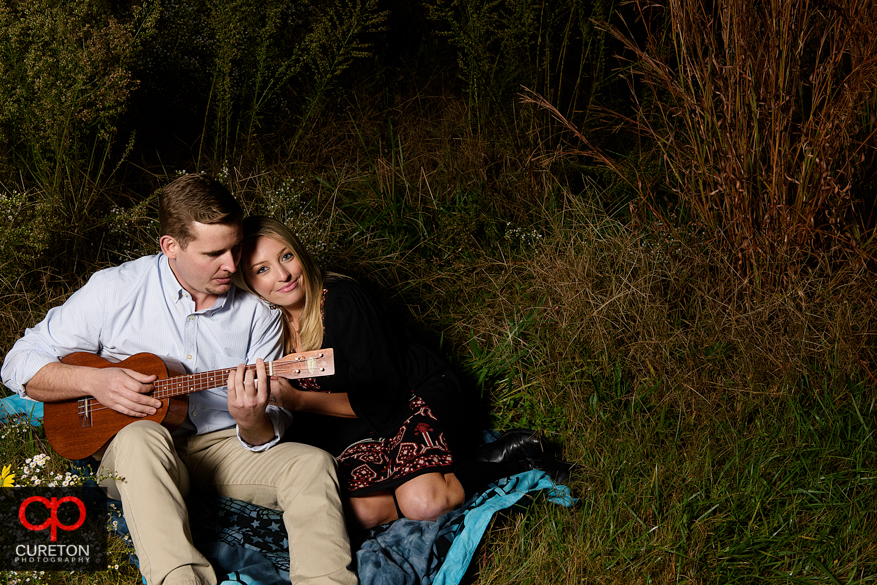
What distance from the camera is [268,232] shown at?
2639 mm

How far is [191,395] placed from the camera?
254 cm

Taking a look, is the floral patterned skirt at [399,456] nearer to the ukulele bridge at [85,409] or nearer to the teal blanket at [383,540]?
the teal blanket at [383,540]

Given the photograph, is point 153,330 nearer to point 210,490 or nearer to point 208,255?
point 208,255

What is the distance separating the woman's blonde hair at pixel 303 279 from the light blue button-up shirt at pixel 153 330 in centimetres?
17

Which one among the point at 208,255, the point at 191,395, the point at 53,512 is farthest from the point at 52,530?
the point at 208,255

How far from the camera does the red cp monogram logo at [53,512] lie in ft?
7.77

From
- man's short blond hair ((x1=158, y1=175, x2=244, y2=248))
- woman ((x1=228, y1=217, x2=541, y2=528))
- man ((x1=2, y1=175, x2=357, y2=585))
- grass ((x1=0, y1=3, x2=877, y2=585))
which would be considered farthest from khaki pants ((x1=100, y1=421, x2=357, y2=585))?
man's short blond hair ((x1=158, y1=175, x2=244, y2=248))

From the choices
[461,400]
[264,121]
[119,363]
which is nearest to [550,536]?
[461,400]

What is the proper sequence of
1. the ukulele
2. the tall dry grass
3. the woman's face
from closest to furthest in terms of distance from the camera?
the ukulele → the woman's face → the tall dry grass

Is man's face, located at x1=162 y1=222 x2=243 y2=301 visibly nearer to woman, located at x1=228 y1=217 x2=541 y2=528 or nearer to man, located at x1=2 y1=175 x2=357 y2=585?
man, located at x1=2 y1=175 x2=357 y2=585

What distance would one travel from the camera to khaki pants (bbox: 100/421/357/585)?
209cm

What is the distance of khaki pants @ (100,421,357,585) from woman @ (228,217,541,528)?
0.26 meters

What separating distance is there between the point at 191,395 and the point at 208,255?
0.52 meters

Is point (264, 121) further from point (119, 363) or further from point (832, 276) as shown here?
point (832, 276)
